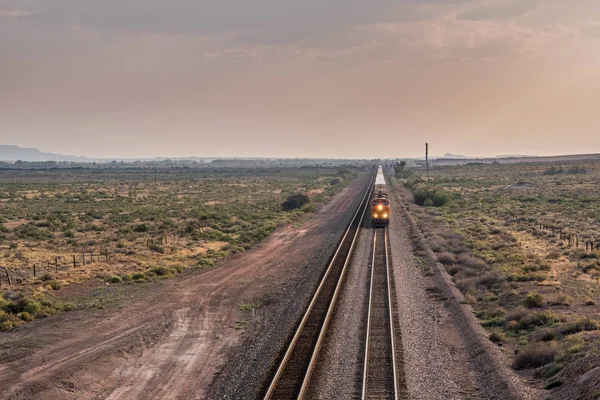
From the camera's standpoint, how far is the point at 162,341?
18.7 metres

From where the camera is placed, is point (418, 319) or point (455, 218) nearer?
point (418, 319)

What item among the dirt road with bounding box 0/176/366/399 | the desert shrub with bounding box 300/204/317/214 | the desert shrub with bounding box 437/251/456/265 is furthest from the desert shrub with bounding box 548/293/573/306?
the desert shrub with bounding box 300/204/317/214

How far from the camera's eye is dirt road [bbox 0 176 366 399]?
14617 millimetres

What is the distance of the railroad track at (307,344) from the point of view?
45.3ft

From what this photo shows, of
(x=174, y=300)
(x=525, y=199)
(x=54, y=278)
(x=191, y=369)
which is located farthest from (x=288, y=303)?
(x=525, y=199)

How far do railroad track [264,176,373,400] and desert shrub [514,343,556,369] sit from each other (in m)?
6.19

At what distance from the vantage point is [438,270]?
1139 inches

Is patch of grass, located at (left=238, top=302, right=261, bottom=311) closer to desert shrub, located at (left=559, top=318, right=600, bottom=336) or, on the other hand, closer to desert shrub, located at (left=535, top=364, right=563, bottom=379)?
desert shrub, located at (left=535, top=364, right=563, bottom=379)

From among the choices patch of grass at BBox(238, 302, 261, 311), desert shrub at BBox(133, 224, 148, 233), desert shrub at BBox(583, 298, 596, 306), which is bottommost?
patch of grass at BBox(238, 302, 261, 311)

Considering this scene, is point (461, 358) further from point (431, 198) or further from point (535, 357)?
point (431, 198)

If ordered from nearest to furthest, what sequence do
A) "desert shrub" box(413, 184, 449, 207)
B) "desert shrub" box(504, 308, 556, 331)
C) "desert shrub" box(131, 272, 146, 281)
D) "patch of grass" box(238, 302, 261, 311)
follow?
"desert shrub" box(504, 308, 556, 331) < "patch of grass" box(238, 302, 261, 311) < "desert shrub" box(131, 272, 146, 281) < "desert shrub" box(413, 184, 449, 207)

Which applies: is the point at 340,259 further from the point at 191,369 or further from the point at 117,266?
the point at 191,369

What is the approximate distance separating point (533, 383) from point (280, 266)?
19495 mm

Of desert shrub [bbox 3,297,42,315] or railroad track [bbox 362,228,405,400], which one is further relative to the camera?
desert shrub [bbox 3,297,42,315]
